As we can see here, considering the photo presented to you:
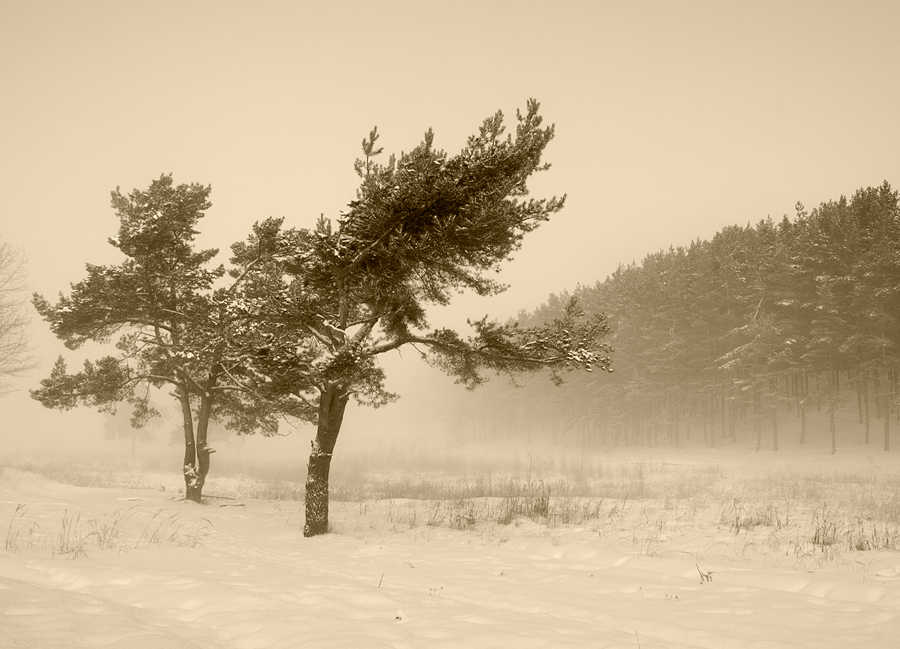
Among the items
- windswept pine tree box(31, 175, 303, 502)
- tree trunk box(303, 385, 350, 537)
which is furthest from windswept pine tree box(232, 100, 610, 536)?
windswept pine tree box(31, 175, 303, 502)

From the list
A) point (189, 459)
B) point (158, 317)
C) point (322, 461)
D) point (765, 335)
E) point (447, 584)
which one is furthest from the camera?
point (765, 335)

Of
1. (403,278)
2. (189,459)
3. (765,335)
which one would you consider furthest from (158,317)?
(765,335)

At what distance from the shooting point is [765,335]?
119 ft

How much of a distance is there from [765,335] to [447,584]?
37.5 meters

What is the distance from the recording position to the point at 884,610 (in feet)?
16.6

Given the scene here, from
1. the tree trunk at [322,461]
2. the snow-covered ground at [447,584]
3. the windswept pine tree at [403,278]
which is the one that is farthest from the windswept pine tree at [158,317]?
the snow-covered ground at [447,584]

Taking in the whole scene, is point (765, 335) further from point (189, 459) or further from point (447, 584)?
point (447, 584)

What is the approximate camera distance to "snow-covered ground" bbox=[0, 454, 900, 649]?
14.1 ft

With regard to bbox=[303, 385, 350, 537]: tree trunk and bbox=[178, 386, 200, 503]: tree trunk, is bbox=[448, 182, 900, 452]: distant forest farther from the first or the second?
bbox=[303, 385, 350, 537]: tree trunk

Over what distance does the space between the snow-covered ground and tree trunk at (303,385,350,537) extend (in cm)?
71

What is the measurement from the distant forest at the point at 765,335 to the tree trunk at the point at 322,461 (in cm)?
2759

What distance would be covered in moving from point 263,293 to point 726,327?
42.5 metres

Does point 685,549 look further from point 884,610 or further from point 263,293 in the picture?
point 263,293

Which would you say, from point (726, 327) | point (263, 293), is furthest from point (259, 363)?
point (726, 327)
